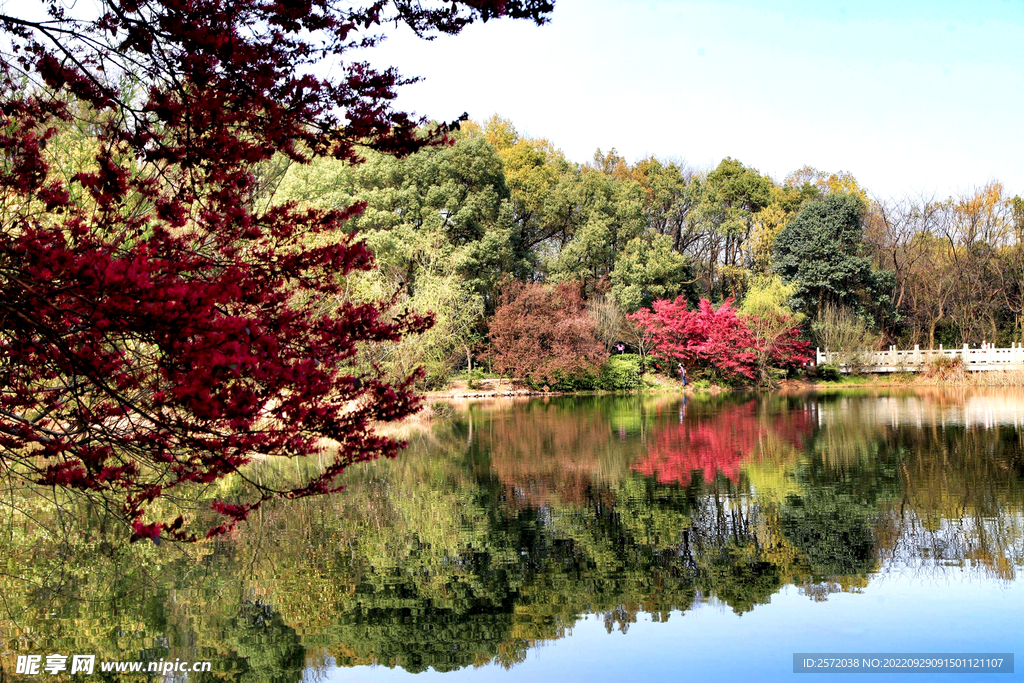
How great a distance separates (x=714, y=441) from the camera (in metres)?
14.1

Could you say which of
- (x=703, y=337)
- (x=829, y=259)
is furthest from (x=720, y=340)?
(x=829, y=259)

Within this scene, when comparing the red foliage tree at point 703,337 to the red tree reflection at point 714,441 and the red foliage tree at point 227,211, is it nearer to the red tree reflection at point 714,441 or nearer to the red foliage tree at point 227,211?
the red tree reflection at point 714,441

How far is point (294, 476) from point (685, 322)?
21163 millimetres

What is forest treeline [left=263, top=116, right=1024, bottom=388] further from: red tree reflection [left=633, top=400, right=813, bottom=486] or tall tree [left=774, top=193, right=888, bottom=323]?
red tree reflection [left=633, top=400, right=813, bottom=486]

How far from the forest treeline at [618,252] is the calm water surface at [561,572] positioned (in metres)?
14.9

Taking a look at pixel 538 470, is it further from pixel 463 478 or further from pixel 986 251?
pixel 986 251

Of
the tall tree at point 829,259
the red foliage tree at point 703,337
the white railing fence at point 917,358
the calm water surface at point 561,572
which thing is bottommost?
the calm water surface at point 561,572

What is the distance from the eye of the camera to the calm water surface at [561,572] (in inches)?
197

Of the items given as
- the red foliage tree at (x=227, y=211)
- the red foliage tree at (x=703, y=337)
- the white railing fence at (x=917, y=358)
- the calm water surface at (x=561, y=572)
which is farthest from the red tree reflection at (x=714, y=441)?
the white railing fence at (x=917, y=358)

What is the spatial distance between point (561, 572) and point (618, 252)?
91.6 feet

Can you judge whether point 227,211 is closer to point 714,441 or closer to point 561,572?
point 561,572

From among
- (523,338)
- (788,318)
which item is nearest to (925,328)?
(788,318)

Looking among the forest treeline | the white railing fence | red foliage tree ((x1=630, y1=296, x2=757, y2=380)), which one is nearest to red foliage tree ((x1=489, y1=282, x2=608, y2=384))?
the forest treeline

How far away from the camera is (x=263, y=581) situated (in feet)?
20.7
